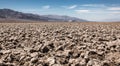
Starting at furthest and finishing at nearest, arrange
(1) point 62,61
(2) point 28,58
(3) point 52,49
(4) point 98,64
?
(3) point 52,49
(2) point 28,58
(1) point 62,61
(4) point 98,64

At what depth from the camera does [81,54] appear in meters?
5.30

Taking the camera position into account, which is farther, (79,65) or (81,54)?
(81,54)

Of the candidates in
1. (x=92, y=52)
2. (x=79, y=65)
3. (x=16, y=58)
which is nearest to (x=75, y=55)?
(x=92, y=52)

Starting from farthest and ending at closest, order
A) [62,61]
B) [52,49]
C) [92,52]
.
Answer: [52,49] → [92,52] → [62,61]

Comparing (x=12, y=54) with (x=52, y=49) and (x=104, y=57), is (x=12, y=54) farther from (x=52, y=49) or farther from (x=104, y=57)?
(x=104, y=57)

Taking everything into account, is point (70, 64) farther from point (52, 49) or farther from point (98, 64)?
point (52, 49)

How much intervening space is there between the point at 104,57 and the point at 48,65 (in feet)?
5.30

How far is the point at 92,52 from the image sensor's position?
18.5 ft

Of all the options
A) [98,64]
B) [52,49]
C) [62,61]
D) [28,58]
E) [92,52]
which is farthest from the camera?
[52,49]

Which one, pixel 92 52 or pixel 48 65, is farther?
pixel 92 52

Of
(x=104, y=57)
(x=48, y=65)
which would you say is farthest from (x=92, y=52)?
(x=48, y=65)

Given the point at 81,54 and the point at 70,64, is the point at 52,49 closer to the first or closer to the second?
the point at 81,54

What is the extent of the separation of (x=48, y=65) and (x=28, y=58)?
30.9 inches

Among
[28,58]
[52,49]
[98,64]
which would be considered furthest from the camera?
[52,49]
